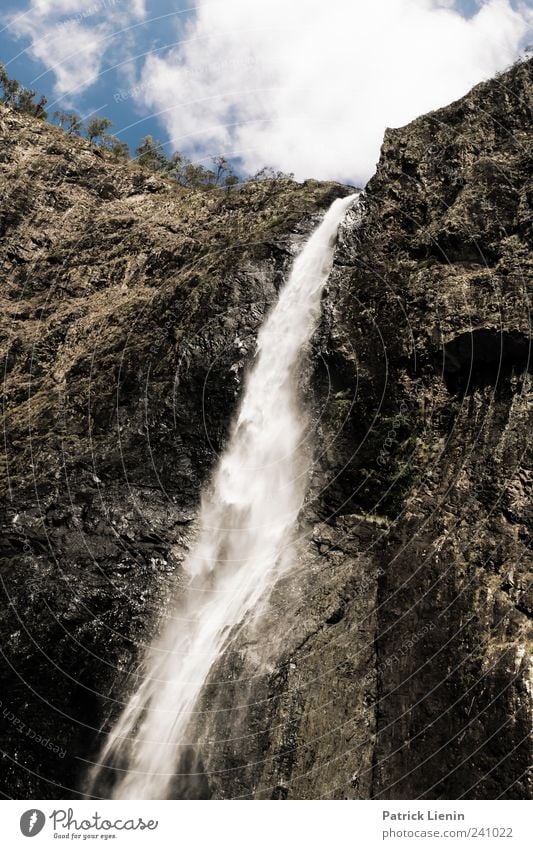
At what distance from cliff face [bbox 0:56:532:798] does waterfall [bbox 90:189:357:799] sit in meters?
0.65

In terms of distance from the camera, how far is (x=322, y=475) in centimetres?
2023

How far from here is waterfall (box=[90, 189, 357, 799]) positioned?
56.1 ft

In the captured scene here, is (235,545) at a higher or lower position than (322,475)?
lower

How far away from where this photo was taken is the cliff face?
46.4 ft

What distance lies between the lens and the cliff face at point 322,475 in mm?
14133

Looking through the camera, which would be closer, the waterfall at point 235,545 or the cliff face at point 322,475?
the cliff face at point 322,475

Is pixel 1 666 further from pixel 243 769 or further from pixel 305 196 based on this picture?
pixel 305 196

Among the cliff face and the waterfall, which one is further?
the waterfall

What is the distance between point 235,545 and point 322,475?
3.52 meters

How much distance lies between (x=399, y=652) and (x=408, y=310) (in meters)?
11.1

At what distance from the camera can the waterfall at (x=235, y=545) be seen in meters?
17.1

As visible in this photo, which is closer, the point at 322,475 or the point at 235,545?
the point at 322,475

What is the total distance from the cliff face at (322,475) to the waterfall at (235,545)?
25.8 inches

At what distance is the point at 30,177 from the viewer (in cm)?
3669
